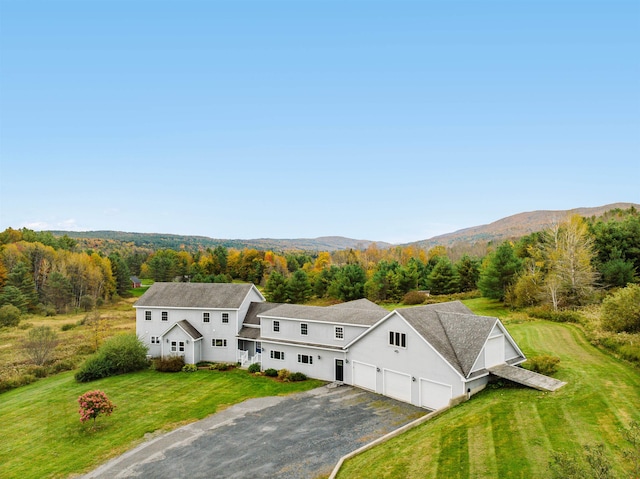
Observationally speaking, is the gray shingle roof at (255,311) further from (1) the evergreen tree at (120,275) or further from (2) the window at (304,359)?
(1) the evergreen tree at (120,275)

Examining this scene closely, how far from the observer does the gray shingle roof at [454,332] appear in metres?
22.0

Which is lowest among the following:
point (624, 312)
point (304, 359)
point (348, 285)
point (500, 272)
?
point (304, 359)

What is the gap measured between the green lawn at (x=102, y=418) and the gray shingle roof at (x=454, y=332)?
9.79 m

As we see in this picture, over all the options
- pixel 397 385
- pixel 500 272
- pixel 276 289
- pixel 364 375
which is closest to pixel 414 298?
pixel 500 272

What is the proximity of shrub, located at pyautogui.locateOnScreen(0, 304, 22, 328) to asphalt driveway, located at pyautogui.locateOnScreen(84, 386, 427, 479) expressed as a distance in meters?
58.9

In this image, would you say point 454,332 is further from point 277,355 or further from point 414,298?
point 414,298

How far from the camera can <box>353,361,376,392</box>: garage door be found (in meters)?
26.5

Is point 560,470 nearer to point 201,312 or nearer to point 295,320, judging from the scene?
point 295,320

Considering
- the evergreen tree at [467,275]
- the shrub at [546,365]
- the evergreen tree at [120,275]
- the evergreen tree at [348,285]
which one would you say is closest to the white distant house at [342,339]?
the shrub at [546,365]

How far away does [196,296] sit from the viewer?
39000 mm

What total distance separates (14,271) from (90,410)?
71.8 m

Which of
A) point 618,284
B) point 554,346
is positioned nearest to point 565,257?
point 618,284

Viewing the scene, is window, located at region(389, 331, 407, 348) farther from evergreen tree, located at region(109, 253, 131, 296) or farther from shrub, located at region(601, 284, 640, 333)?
evergreen tree, located at region(109, 253, 131, 296)

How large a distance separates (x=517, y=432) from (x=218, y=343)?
27766 millimetres
